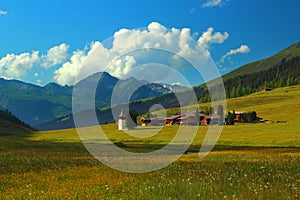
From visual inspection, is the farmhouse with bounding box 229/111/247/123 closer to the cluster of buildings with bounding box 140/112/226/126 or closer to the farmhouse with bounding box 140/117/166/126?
the cluster of buildings with bounding box 140/112/226/126

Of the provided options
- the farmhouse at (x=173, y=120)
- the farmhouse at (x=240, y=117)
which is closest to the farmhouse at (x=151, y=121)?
the farmhouse at (x=173, y=120)

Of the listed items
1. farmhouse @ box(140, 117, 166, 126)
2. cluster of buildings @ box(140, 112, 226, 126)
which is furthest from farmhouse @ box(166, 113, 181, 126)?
farmhouse @ box(140, 117, 166, 126)

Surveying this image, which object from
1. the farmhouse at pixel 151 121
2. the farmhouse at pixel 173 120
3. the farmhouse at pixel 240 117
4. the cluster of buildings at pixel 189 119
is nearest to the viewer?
the cluster of buildings at pixel 189 119

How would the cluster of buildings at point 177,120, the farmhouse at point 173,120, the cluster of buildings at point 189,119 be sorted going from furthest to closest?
the farmhouse at point 173,120, the cluster of buildings at point 177,120, the cluster of buildings at point 189,119

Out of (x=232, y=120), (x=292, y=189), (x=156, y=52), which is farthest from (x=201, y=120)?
(x=292, y=189)

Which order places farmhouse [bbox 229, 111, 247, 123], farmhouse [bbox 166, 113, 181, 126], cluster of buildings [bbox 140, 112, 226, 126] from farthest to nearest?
farmhouse [bbox 166, 113, 181, 126], cluster of buildings [bbox 140, 112, 226, 126], farmhouse [bbox 229, 111, 247, 123]

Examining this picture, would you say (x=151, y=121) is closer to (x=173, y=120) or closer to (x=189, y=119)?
(x=173, y=120)

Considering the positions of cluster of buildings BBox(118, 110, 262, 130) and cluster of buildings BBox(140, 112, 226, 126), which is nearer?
cluster of buildings BBox(118, 110, 262, 130)

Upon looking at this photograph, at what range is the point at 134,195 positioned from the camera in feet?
38.6

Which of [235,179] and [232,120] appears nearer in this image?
[235,179]

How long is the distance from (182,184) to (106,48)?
1040 centimetres

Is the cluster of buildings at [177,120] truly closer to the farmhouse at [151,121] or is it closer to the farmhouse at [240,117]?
the farmhouse at [151,121]

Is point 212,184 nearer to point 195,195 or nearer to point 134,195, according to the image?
point 195,195

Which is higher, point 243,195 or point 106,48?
point 106,48
